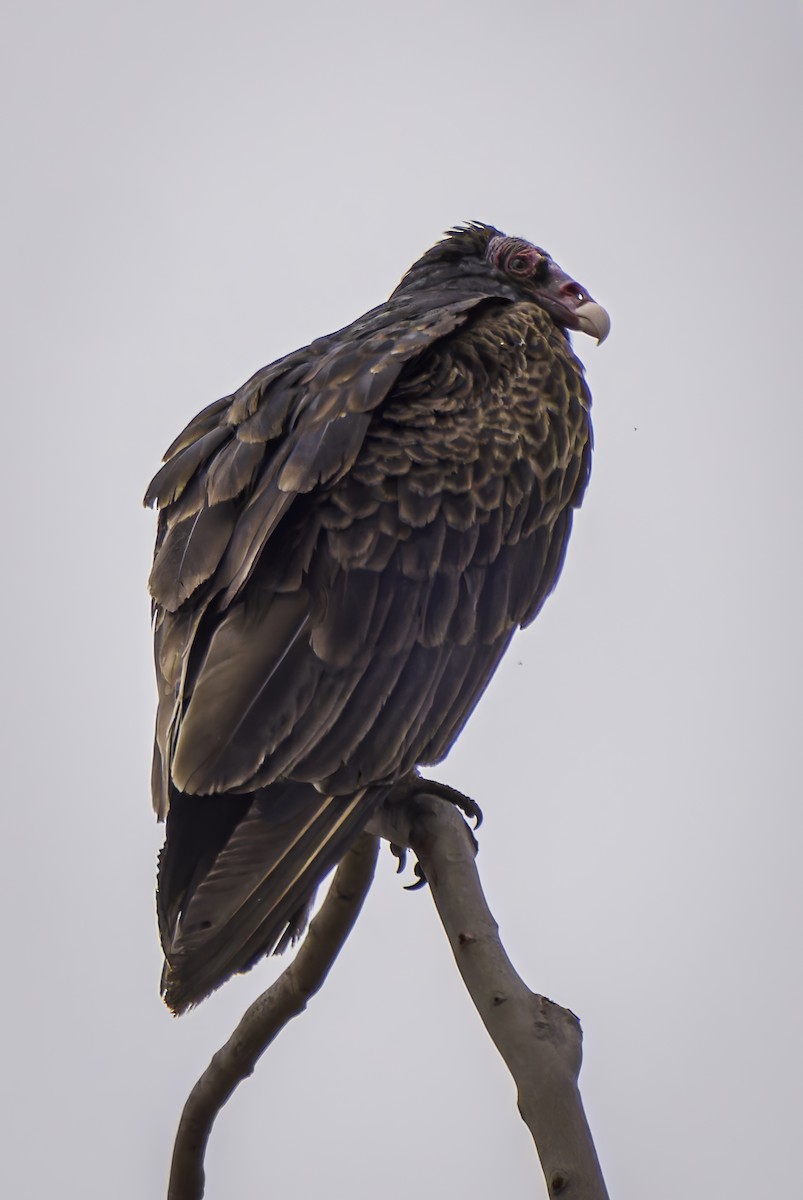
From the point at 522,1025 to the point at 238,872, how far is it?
2.39 ft

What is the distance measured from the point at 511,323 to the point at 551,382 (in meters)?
0.26

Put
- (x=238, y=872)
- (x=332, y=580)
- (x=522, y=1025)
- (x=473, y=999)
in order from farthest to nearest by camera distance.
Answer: (x=332, y=580) → (x=238, y=872) → (x=473, y=999) → (x=522, y=1025)

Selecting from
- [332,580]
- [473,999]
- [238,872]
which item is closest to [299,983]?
[238,872]

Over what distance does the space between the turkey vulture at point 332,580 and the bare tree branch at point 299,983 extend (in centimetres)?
32

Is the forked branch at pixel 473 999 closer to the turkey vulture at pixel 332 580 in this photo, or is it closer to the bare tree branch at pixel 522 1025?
the bare tree branch at pixel 522 1025

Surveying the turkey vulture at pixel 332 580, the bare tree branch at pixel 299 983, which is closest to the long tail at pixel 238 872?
the turkey vulture at pixel 332 580

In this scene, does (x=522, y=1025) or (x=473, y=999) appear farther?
(x=473, y=999)

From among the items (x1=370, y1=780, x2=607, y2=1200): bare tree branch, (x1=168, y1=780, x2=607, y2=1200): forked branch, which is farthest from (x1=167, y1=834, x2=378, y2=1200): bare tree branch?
(x1=370, y1=780, x2=607, y2=1200): bare tree branch

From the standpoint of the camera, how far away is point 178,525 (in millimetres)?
3949

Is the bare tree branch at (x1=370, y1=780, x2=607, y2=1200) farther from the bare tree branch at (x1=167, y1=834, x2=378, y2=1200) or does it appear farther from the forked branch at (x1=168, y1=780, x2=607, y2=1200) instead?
the bare tree branch at (x1=167, y1=834, x2=378, y2=1200)

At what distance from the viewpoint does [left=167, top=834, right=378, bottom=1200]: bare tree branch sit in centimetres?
363

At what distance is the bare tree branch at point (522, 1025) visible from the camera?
96.7 inches

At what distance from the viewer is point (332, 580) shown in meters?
3.55

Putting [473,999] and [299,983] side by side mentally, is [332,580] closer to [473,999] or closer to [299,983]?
[299,983]
